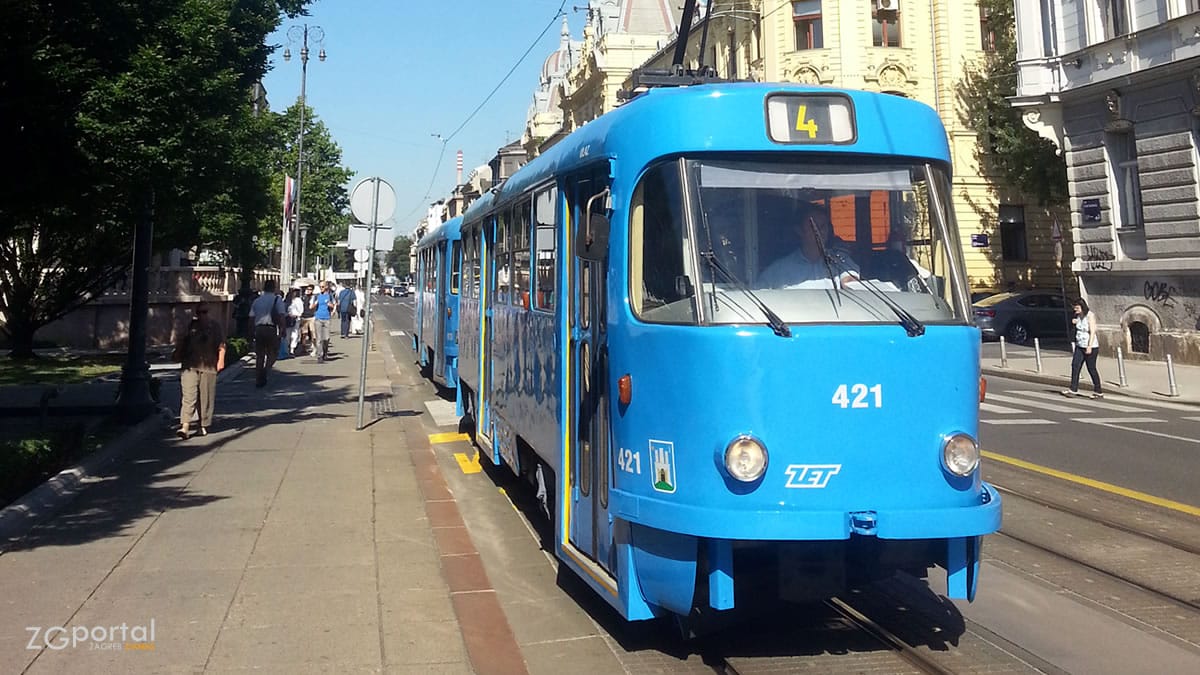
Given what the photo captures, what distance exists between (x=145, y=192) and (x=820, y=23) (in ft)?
105

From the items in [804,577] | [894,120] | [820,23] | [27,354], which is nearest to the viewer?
[804,577]

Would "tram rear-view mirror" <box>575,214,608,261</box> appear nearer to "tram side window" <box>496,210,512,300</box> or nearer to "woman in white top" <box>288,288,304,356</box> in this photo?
"tram side window" <box>496,210,512,300</box>

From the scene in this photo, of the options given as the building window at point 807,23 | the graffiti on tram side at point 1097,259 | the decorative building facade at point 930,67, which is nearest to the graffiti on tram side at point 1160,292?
the graffiti on tram side at point 1097,259

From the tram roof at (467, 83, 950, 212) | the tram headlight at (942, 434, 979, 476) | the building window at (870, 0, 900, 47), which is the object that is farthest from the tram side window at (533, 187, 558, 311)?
the building window at (870, 0, 900, 47)

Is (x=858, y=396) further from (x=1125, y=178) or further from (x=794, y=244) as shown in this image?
(x=1125, y=178)

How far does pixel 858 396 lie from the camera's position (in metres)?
4.47

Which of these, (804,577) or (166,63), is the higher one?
(166,63)

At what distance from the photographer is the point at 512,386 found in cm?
796

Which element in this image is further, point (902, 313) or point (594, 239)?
point (594, 239)

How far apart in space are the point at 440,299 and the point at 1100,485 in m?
10.6

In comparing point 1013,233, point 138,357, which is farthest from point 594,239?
point 1013,233

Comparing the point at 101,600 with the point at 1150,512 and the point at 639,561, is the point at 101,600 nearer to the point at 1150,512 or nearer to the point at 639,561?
the point at 639,561

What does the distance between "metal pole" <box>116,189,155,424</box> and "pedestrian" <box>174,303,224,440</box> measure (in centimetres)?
67

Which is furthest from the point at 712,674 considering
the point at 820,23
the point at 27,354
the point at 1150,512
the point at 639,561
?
the point at 820,23
